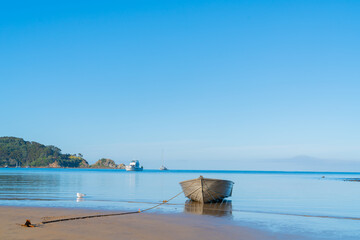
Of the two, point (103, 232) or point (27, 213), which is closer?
point (103, 232)

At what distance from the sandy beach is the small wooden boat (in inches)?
285

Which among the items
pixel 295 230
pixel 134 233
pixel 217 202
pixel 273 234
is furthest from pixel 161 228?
pixel 217 202

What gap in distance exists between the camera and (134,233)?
13.0m

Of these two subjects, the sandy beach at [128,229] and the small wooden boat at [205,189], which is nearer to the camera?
the sandy beach at [128,229]

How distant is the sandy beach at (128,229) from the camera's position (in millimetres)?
12281

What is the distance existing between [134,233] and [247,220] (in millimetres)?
7287

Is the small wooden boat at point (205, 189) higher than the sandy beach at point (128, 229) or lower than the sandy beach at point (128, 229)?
higher

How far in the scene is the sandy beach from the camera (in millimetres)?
12281

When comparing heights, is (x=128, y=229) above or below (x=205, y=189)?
below

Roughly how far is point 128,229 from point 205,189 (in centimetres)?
1223

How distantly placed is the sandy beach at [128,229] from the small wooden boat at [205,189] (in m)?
7.25

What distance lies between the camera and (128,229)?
13820 mm

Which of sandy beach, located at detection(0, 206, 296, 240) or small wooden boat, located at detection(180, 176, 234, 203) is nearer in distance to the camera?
sandy beach, located at detection(0, 206, 296, 240)

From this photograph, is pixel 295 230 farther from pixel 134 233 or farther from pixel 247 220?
pixel 134 233
